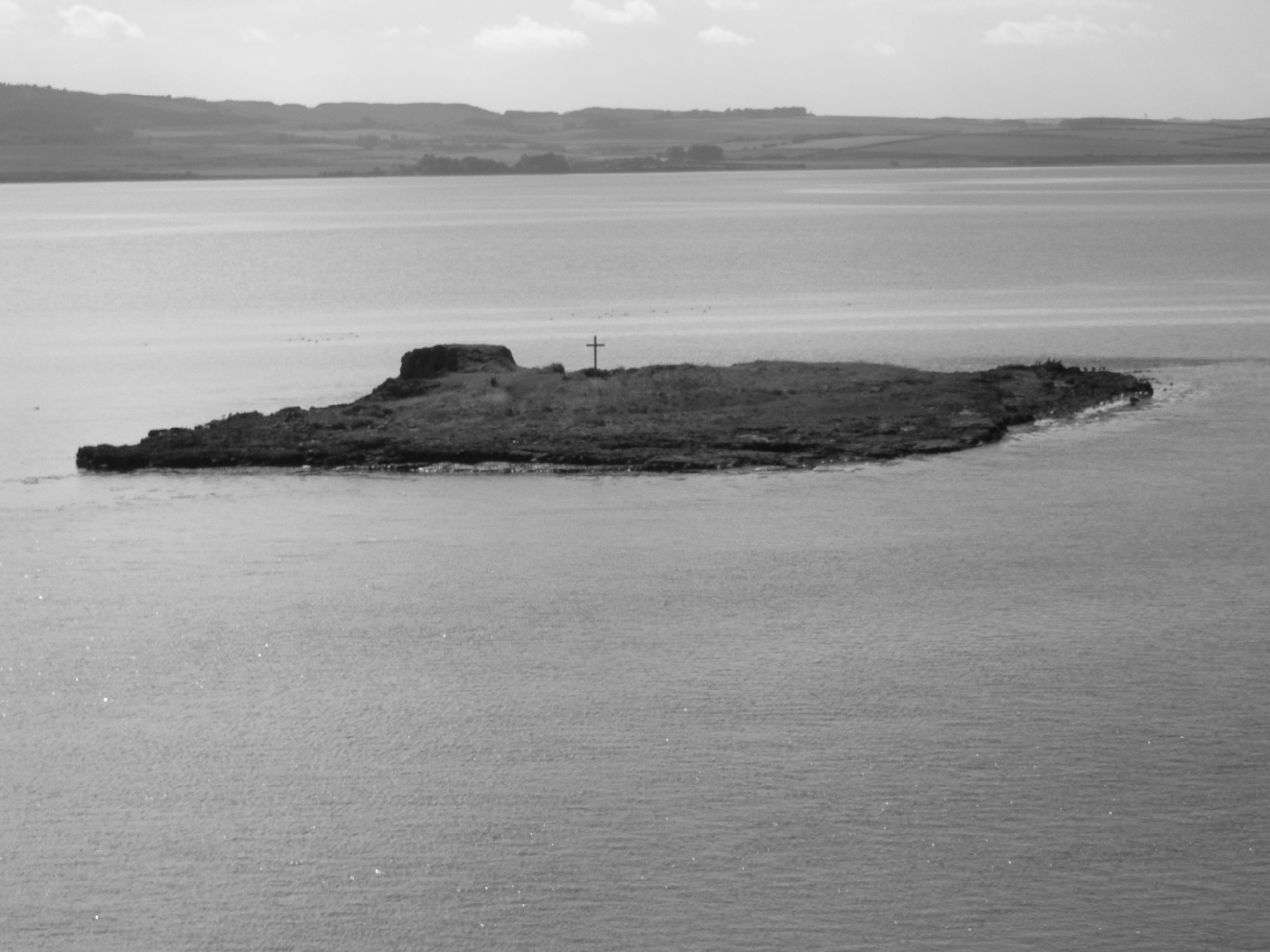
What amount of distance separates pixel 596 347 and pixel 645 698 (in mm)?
20192

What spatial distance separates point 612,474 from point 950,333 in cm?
2521

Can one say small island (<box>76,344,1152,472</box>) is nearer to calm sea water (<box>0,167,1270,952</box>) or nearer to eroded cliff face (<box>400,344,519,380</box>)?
eroded cliff face (<box>400,344,519,380</box>)

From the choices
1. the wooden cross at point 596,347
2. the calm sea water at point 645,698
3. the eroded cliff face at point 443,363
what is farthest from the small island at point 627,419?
the calm sea water at point 645,698

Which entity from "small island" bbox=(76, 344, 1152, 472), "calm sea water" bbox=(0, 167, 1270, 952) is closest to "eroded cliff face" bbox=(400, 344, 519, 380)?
"small island" bbox=(76, 344, 1152, 472)

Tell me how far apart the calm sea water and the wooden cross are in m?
6.29

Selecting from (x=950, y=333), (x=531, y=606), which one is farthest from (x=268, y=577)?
(x=950, y=333)

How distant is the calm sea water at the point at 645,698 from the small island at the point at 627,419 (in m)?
1.00

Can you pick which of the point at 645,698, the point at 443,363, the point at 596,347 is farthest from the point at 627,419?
the point at 645,698

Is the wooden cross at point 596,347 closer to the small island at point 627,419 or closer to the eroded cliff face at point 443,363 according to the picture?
the small island at point 627,419

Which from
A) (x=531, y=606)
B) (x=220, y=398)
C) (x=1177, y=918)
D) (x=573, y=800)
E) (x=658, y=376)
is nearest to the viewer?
(x=1177, y=918)

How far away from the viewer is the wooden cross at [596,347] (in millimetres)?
36844

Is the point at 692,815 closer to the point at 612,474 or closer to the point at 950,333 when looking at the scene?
Result: the point at 612,474

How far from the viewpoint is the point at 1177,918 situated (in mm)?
13445

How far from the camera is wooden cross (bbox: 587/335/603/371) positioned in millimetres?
36844
